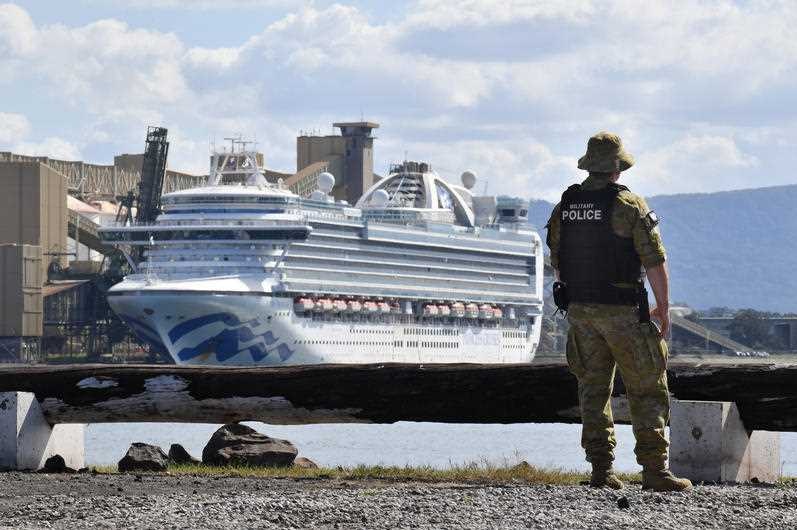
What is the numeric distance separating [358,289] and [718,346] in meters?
81.0

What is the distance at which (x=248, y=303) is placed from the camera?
266 ft

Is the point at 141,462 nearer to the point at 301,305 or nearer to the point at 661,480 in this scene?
the point at 661,480

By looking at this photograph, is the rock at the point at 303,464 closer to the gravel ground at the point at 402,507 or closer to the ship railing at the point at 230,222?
the gravel ground at the point at 402,507

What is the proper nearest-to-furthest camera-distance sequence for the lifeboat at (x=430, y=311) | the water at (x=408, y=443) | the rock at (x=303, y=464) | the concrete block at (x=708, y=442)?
1. the concrete block at (x=708, y=442)
2. the rock at (x=303, y=464)
3. the water at (x=408, y=443)
4. the lifeboat at (x=430, y=311)

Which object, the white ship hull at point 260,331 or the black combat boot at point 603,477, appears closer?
the black combat boot at point 603,477

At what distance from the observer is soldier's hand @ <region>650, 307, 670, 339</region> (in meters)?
9.23

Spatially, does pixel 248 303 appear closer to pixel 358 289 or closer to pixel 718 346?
pixel 358 289

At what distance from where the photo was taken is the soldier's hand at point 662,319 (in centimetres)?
923

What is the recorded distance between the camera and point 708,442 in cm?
1012

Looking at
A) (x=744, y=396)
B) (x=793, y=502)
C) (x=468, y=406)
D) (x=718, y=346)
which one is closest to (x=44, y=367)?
(x=468, y=406)

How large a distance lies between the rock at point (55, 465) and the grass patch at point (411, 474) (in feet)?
0.64

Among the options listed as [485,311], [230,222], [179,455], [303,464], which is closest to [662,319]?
[303,464]

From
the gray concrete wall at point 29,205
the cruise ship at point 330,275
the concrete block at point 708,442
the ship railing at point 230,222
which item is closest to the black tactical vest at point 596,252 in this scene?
the concrete block at point 708,442

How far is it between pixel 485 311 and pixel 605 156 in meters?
90.8
